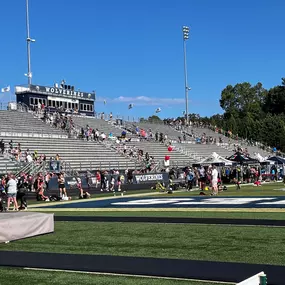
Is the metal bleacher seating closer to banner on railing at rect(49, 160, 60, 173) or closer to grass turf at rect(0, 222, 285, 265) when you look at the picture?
banner on railing at rect(49, 160, 60, 173)

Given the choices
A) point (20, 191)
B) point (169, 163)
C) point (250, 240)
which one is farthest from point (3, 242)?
point (169, 163)

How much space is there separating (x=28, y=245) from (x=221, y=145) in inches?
2018

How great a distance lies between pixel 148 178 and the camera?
124ft

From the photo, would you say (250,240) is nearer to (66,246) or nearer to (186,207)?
(66,246)

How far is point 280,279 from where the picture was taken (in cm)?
683

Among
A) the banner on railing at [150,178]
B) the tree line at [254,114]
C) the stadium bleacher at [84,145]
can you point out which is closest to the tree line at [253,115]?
the tree line at [254,114]

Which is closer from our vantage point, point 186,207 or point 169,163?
point 186,207

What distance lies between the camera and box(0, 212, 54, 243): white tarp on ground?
1129 centimetres

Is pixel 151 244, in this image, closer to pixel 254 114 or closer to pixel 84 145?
pixel 84 145

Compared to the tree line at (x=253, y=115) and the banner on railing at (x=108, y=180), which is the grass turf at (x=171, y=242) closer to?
the banner on railing at (x=108, y=180)

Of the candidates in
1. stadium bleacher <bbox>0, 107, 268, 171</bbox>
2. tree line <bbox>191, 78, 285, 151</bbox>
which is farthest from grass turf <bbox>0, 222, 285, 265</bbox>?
tree line <bbox>191, 78, 285, 151</bbox>

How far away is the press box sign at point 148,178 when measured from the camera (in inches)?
1459

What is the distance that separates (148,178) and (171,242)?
27179 mm

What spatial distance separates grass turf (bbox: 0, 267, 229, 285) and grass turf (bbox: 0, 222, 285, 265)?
5.45 feet
